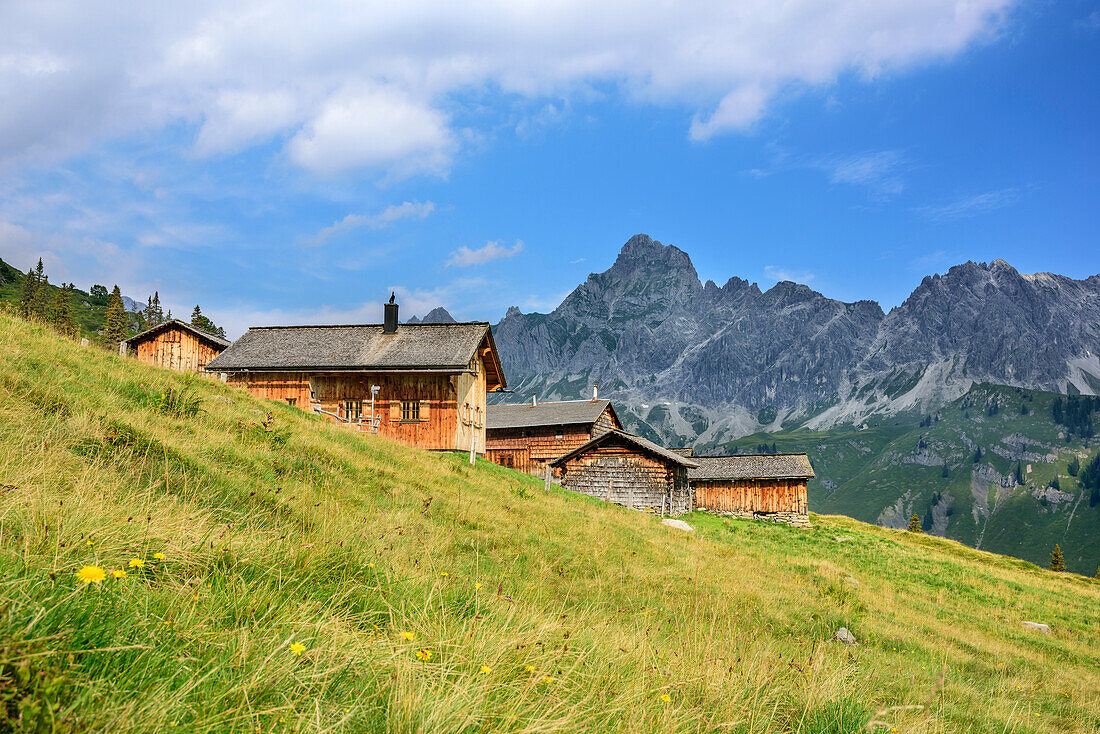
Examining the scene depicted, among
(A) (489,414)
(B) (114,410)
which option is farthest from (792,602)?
(A) (489,414)

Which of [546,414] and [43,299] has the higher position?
[43,299]

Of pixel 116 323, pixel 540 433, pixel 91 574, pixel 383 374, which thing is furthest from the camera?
pixel 116 323

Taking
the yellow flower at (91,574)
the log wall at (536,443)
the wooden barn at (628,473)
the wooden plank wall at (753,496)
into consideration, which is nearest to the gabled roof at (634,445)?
the wooden barn at (628,473)

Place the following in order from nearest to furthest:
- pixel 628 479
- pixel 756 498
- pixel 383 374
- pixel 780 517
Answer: pixel 383 374 < pixel 628 479 < pixel 780 517 < pixel 756 498

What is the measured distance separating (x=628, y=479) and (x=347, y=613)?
36562 millimetres

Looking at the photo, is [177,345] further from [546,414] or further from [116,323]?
[116,323]

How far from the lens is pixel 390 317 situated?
107ft

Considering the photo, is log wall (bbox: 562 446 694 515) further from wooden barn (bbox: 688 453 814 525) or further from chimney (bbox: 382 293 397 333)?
chimney (bbox: 382 293 397 333)

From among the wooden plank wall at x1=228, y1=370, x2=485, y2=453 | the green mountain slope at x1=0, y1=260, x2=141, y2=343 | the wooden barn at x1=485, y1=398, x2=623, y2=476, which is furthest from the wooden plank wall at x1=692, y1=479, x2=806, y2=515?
the green mountain slope at x1=0, y1=260, x2=141, y2=343

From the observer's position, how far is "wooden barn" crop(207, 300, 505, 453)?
2980 cm

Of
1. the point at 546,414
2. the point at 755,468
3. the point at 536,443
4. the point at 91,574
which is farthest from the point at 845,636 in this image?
the point at 546,414

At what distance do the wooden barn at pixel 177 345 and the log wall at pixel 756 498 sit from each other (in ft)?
119

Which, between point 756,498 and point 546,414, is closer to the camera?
point 756,498

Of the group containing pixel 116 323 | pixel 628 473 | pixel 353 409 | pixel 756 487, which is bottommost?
pixel 756 487
